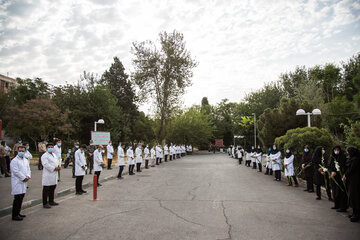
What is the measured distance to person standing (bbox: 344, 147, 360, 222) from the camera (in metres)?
6.29

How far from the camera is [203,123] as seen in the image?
5116cm

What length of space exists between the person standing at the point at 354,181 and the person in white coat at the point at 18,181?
7.94 m

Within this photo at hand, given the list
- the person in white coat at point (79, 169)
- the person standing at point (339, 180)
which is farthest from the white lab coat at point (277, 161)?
the person in white coat at point (79, 169)

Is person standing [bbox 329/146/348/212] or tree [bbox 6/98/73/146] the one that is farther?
tree [bbox 6/98/73/146]

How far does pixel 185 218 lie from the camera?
638 cm

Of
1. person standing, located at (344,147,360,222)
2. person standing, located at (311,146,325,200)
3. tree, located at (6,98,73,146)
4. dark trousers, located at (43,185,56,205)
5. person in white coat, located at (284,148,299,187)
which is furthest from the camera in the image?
tree, located at (6,98,73,146)

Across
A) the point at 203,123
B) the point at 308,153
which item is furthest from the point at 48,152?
the point at 203,123

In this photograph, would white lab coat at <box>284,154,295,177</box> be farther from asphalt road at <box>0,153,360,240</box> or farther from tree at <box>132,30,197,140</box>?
tree at <box>132,30,197,140</box>

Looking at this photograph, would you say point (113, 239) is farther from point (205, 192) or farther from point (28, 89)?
point (28, 89)

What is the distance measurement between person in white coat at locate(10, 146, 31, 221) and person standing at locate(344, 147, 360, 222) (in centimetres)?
794

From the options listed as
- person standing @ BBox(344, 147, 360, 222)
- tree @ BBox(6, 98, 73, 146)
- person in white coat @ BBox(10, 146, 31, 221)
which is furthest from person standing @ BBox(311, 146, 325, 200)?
tree @ BBox(6, 98, 73, 146)

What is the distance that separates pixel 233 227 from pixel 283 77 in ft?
160

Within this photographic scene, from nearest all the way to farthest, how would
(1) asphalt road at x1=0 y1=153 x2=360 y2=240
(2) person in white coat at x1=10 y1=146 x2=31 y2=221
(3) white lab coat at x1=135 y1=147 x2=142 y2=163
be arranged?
(1) asphalt road at x1=0 y1=153 x2=360 y2=240, (2) person in white coat at x1=10 y1=146 x2=31 y2=221, (3) white lab coat at x1=135 y1=147 x2=142 y2=163

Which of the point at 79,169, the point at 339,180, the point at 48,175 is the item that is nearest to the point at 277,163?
the point at 339,180
